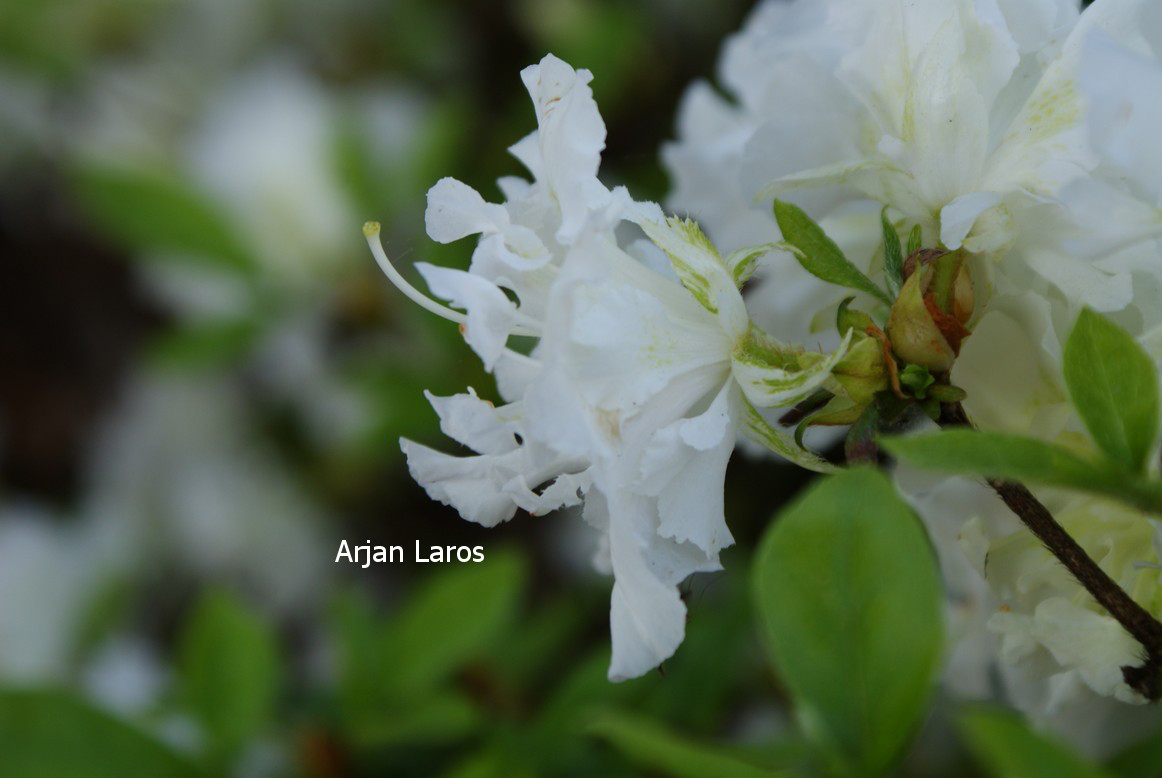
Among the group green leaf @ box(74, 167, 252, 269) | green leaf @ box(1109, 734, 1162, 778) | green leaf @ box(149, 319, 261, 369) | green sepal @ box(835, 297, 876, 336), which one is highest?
green leaf @ box(74, 167, 252, 269)

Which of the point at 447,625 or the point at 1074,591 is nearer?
the point at 1074,591

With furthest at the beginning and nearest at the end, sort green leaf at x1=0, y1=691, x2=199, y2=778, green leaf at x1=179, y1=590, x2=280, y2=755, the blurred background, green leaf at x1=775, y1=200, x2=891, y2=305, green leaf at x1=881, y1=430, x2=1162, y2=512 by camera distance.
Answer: the blurred background, green leaf at x1=179, y1=590, x2=280, y2=755, green leaf at x1=0, y1=691, x2=199, y2=778, green leaf at x1=775, y1=200, x2=891, y2=305, green leaf at x1=881, y1=430, x2=1162, y2=512

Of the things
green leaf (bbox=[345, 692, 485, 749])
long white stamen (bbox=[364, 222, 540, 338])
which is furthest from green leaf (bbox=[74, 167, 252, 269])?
long white stamen (bbox=[364, 222, 540, 338])

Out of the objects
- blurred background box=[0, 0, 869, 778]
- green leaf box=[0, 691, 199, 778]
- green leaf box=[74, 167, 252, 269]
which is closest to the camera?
green leaf box=[0, 691, 199, 778]

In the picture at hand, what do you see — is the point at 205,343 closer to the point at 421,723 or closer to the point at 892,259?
the point at 421,723

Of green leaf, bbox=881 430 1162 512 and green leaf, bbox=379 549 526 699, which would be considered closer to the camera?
green leaf, bbox=881 430 1162 512

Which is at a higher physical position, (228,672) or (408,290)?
(408,290)

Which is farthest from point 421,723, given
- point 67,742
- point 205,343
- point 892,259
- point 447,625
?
point 205,343

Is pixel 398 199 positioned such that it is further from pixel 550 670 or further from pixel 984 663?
pixel 984 663

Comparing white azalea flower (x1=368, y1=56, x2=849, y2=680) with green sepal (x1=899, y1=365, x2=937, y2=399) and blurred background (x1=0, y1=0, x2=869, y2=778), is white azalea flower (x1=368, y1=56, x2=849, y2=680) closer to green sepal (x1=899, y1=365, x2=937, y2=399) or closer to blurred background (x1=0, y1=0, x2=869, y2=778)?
green sepal (x1=899, y1=365, x2=937, y2=399)
